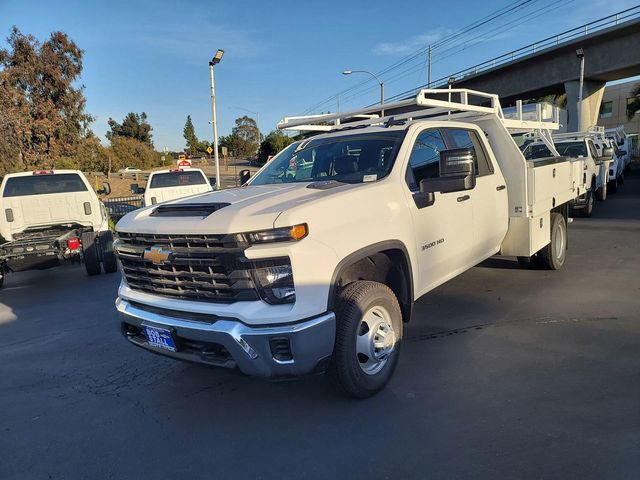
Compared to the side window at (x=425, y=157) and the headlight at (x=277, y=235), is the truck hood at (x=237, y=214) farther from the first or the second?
the side window at (x=425, y=157)

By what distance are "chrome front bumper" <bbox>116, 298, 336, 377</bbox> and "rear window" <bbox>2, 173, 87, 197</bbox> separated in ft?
23.0

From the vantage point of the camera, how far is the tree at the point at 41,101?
69.3 ft

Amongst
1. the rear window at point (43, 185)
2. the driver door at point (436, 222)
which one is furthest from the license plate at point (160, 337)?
the rear window at point (43, 185)

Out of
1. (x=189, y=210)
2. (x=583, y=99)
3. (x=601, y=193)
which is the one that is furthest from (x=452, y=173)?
(x=583, y=99)

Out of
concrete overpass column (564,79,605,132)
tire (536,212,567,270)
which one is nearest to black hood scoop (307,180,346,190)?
tire (536,212,567,270)

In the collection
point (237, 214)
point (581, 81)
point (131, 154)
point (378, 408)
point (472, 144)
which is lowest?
point (378, 408)

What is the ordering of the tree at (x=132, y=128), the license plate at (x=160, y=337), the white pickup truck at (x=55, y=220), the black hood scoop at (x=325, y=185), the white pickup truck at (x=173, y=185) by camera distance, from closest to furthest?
the license plate at (x=160, y=337)
the black hood scoop at (x=325, y=185)
the white pickup truck at (x=55, y=220)
the white pickup truck at (x=173, y=185)
the tree at (x=132, y=128)

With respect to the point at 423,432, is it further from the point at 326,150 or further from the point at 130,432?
the point at 326,150

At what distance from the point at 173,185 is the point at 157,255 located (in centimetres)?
1130

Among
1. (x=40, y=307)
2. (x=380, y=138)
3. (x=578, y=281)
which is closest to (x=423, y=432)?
(x=380, y=138)

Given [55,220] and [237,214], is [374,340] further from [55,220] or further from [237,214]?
[55,220]

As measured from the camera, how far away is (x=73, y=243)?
7859mm

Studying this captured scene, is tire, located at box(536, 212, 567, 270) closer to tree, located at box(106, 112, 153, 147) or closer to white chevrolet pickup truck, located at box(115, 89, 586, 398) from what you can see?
white chevrolet pickup truck, located at box(115, 89, 586, 398)

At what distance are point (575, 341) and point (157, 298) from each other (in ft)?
11.9
